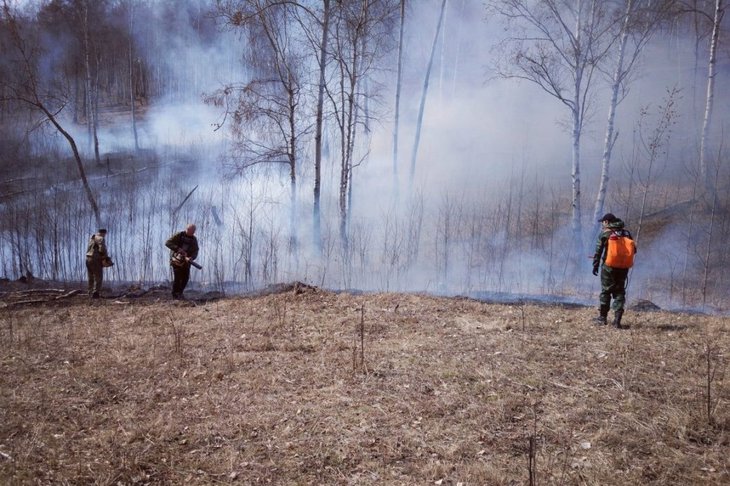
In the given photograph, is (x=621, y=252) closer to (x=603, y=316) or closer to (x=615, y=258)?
(x=615, y=258)

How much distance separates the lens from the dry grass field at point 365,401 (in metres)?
3.71

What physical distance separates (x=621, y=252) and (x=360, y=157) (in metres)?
16.3

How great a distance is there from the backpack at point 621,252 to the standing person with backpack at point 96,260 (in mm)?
9422

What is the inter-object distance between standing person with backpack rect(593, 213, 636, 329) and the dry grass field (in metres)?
0.54

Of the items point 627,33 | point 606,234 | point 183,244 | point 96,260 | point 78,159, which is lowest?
point 96,260

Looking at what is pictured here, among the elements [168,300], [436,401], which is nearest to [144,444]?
[436,401]

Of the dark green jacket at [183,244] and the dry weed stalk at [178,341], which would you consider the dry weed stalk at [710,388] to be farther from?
the dark green jacket at [183,244]

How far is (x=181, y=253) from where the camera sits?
966cm

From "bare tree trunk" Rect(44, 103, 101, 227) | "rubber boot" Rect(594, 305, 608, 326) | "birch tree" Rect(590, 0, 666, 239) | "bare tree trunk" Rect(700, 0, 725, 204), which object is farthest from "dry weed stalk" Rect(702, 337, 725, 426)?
"bare tree trunk" Rect(44, 103, 101, 227)

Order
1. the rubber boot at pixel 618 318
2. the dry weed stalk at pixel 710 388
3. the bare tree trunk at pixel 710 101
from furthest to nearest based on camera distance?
the bare tree trunk at pixel 710 101
the rubber boot at pixel 618 318
the dry weed stalk at pixel 710 388

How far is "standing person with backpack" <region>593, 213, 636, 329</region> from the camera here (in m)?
7.02

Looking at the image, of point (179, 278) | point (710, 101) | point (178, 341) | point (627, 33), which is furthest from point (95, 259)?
point (710, 101)

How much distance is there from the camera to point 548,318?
805cm

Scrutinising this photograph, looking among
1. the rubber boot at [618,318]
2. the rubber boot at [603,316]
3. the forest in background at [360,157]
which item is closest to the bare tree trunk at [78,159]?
the forest in background at [360,157]
